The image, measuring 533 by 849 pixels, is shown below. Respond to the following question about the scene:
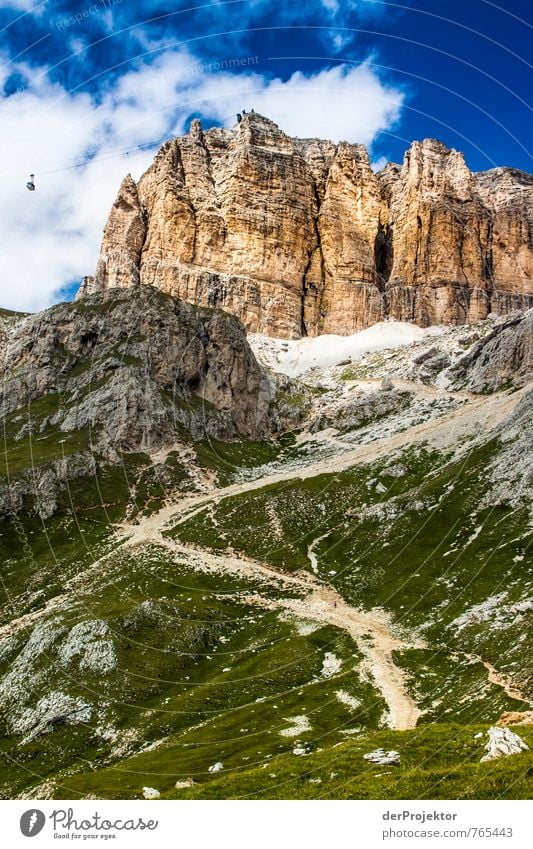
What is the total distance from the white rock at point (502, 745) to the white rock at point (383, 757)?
4020mm

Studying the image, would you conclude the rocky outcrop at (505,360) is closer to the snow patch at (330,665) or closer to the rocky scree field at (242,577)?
the rocky scree field at (242,577)

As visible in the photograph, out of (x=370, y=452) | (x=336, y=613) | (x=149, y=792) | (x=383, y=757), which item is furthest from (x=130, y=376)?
(x=383, y=757)

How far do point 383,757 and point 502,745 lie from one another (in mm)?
5707

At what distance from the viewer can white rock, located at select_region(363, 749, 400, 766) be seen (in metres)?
29.4

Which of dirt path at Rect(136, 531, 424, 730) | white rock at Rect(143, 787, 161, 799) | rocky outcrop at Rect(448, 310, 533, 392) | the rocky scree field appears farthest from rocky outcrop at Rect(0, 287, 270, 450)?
white rock at Rect(143, 787, 161, 799)

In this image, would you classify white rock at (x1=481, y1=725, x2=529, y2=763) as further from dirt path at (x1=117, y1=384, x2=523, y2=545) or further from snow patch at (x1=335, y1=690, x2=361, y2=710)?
dirt path at (x1=117, y1=384, x2=523, y2=545)

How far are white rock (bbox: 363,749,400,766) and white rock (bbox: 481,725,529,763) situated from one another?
13.2 ft

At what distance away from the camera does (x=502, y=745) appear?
2708 centimetres

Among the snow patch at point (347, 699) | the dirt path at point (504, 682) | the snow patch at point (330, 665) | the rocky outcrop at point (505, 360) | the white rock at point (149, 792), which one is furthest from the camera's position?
the rocky outcrop at point (505, 360)

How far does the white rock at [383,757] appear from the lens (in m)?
29.4

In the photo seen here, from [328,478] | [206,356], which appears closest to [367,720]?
[328,478]

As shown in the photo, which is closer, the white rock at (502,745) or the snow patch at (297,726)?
the white rock at (502,745)

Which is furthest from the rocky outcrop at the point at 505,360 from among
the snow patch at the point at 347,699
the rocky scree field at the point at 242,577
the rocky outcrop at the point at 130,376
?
the snow patch at the point at 347,699

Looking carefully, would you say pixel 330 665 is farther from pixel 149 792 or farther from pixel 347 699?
pixel 149 792
